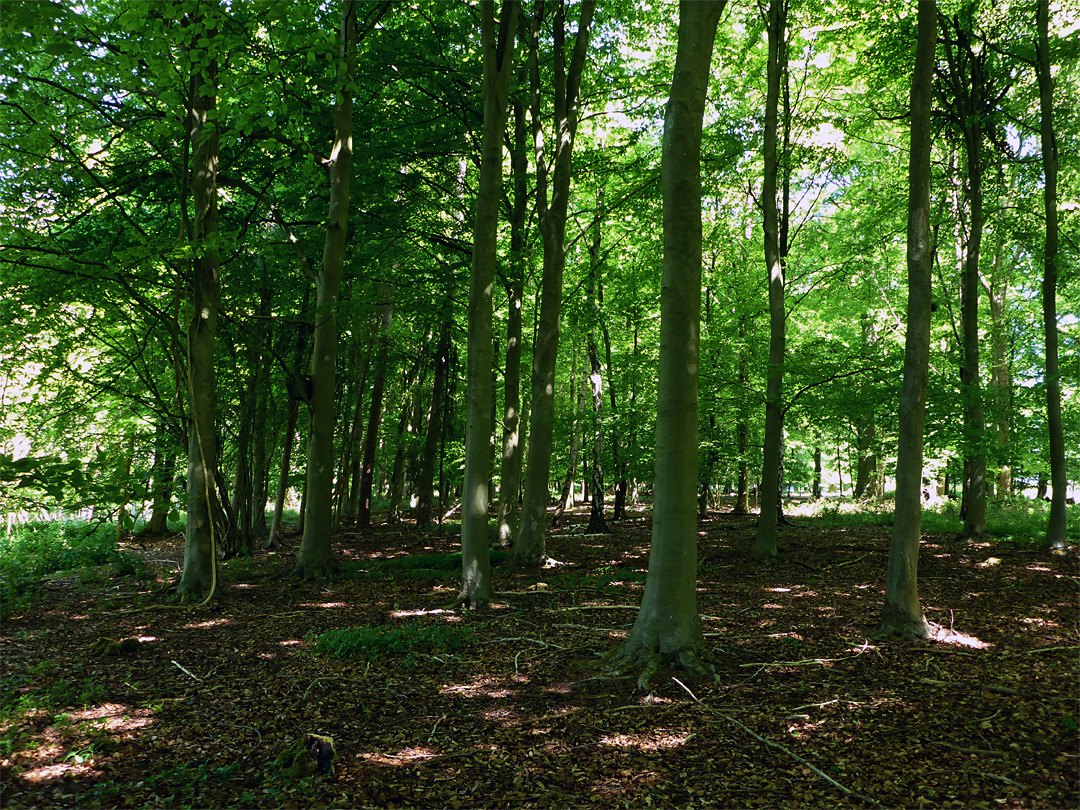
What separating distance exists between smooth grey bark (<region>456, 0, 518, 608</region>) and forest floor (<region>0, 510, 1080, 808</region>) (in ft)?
2.07

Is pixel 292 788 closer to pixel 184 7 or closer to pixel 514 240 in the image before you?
pixel 184 7

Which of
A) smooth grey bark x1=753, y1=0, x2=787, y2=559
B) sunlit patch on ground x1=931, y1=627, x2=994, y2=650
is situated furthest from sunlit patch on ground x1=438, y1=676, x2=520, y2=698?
smooth grey bark x1=753, y1=0, x2=787, y2=559

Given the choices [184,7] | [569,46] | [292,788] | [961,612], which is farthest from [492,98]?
[961,612]

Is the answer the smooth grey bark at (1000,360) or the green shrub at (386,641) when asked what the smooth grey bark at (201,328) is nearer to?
the green shrub at (386,641)

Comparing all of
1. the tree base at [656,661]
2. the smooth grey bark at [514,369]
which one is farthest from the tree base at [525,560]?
the tree base at [656,661]

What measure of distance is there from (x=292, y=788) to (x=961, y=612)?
22.8 ft

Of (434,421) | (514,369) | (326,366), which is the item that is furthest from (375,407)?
(326,366)

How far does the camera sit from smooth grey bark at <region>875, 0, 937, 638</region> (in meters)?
5.55

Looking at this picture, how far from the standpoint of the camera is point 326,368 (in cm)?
914

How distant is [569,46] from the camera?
1173cm

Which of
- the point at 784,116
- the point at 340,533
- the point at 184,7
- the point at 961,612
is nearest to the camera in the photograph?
the point at 184,7

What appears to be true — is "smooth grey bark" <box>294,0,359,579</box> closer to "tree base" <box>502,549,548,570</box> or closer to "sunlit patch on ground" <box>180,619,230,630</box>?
"sunlit patch on ground" <box>180,619,230,630</box>

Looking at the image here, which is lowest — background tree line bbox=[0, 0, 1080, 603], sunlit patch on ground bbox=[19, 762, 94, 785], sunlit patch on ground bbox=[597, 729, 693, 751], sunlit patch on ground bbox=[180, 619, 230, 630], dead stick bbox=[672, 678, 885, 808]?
sunlit patch on ground bbox=[180, 619, 230, 630]

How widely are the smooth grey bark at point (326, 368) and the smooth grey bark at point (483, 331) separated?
105 inches
